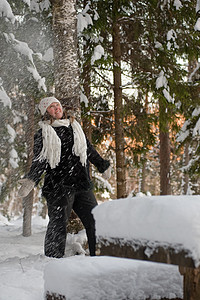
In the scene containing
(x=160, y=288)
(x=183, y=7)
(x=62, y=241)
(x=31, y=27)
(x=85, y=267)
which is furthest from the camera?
(x=183, y=7)

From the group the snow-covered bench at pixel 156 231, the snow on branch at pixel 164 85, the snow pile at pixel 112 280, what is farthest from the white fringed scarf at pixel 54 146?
the snow on branch at pixel 164 85

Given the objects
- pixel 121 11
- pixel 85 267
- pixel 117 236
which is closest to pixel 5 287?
pixel 85 267

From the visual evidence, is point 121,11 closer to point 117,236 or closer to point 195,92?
point 195,92

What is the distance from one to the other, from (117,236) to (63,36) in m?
4.48

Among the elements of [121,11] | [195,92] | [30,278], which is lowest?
[30,278]

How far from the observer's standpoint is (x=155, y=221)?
1.66 m

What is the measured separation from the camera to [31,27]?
Result: 26.9 feet

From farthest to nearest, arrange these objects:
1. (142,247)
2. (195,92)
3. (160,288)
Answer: (195,92)
(160,288)
(142,247)

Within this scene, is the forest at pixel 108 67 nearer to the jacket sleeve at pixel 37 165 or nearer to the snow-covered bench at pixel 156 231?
the jacket sleeve at pixel 37 165

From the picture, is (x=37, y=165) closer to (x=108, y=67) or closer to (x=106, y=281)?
(x=106, y=281)

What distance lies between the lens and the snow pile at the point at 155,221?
62.8 inches

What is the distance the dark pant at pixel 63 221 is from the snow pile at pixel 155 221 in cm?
230

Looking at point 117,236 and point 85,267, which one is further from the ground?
point 117,236

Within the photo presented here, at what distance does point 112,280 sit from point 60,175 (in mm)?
2101
